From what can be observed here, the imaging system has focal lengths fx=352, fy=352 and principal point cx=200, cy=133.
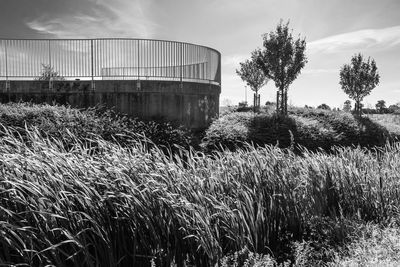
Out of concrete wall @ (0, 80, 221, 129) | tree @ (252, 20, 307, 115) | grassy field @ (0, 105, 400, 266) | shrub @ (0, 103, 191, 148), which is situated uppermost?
tree @ (252, 20, 307, 115)

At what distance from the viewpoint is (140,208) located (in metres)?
4.16

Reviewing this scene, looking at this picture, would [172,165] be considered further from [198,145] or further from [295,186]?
[198,145]

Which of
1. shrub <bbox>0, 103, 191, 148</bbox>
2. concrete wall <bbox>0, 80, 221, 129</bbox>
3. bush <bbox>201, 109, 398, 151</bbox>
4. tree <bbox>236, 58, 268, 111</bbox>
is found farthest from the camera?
A: tree <bbox>236, 58, 268, 111</bbox>

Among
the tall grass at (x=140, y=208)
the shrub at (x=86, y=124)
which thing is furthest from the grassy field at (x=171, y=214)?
the shrub at (x=86, y=124)

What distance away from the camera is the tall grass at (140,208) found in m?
3.69

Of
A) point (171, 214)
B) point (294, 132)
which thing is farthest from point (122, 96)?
point (171, 214)

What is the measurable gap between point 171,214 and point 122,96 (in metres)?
9.78

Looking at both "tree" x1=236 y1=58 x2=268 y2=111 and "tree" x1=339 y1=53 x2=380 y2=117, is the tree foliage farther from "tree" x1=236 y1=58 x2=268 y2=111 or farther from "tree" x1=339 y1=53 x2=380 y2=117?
"tree" x1=339 y1=53 x2=380 y2=117

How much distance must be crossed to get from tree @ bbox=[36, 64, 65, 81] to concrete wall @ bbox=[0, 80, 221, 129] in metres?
0.55

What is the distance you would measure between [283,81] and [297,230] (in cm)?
1321

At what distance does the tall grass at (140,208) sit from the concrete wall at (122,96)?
8.37 m

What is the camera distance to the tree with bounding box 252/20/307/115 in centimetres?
1725

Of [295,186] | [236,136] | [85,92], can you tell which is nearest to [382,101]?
[236,136]

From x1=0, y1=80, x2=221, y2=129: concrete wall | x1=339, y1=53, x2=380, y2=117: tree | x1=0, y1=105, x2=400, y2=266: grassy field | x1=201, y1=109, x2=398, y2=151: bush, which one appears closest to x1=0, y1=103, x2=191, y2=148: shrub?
x1=0, y1=80, x2=221, y2=129: concrete wall
